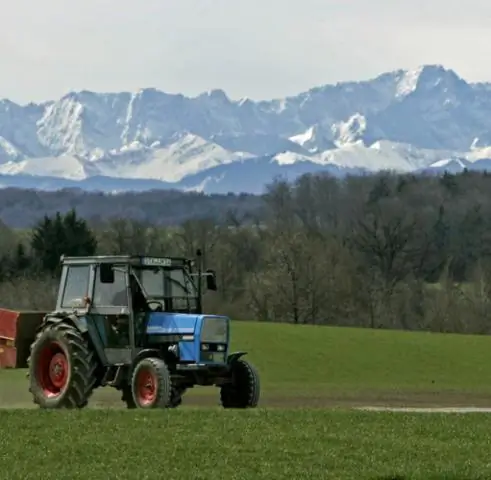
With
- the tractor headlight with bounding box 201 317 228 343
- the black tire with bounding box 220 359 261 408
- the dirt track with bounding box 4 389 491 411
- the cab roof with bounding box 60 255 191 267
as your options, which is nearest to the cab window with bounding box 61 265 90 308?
the cab roof with bounding box 60 255 191 267

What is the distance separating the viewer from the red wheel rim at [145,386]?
18.6 metres

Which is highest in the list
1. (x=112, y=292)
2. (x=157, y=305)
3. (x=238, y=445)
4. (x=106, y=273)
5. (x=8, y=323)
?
(x=106, y=273)

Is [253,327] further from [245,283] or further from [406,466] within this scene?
[245,283]

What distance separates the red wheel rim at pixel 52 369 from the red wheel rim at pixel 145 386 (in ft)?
4.64

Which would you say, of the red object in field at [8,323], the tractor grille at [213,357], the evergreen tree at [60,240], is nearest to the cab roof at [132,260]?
the red object in field at [8,323]

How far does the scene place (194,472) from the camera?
12.4m

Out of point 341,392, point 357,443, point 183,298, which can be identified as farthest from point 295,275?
point 357,443

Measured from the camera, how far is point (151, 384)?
18.7 m

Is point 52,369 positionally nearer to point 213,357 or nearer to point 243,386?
point 213,357

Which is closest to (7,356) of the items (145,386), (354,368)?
(145,386)

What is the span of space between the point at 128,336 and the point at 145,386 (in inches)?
38.8

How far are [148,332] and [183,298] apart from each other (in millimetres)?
913

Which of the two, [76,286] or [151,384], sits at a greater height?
[76,286]

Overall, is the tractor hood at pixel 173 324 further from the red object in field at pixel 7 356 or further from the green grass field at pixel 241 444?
the red object in field at pixel 7 356
